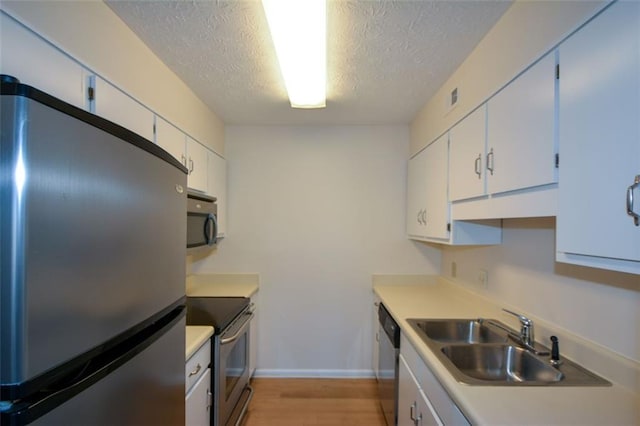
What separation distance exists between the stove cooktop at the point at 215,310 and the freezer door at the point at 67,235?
1.05 metres

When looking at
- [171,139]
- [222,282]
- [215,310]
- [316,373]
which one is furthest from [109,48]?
[316,373]

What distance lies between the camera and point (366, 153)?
2984 mm

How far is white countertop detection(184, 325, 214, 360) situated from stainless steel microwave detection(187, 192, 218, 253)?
0.45 metres

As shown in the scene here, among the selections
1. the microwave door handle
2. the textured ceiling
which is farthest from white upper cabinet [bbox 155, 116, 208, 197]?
the textured ceiling

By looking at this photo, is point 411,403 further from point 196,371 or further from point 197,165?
point 197,165

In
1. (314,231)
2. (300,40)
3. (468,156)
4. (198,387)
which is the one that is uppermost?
(300,40)

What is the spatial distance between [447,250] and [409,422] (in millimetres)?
1583

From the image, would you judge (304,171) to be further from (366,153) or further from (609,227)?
(609,227)

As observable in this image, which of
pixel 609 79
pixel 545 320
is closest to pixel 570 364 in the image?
pixel 545 320

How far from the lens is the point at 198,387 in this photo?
1562mm

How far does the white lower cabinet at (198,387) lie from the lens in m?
1.44

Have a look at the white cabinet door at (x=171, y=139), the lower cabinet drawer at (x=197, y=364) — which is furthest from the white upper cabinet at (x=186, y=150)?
the lower cabinet drawer at (x=197, y=364)

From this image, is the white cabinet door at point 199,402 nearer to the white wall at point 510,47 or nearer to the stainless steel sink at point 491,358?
the stainless steel sink at point 491,358

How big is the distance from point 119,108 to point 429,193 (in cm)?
201
